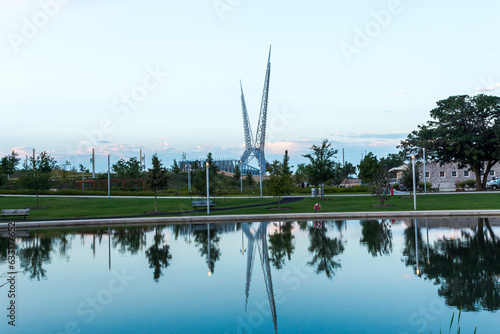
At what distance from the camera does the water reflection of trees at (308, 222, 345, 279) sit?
41.3ft

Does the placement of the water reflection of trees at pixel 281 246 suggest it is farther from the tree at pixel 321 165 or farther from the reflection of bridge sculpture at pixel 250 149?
the reflection of bridge sculpture at pixel 250 149

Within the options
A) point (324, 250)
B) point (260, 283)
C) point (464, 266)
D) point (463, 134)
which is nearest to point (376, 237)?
point (324, 250)

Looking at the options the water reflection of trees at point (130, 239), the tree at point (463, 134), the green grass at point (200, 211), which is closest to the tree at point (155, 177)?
the green grass at point (200, 211)

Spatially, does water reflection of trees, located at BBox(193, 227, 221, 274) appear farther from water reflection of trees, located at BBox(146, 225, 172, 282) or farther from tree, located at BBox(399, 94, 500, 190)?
tree, located at BBox(399, 94, 500, 190)

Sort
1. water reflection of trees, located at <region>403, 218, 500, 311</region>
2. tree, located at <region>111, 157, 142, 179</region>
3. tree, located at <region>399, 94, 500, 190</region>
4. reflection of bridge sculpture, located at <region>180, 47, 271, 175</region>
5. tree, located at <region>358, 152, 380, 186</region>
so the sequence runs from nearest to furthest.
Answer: water reflection of trees, located at <region>403, 218, 500, 311</region>
tree, located at <region>358, 152, 380, 186</region>
tree, located at <region>399, 94, 500, 190</region>
tree, located at <region>111, 157, 142, 179</region>
reflection of bridge sculpture, located at <region>180, 47, 271, 175</region>

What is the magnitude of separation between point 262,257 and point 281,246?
78.1 inches

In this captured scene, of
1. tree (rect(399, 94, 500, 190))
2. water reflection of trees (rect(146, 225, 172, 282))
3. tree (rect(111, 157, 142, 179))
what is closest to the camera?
water reflection of trees (rect(146, 225, 172, 282))

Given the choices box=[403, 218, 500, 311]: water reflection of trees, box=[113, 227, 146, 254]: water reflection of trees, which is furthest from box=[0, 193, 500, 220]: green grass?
box=[403, 218, 500, 311]: water reflection of trees

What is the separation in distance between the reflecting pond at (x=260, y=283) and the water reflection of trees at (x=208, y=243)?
73 millimetres

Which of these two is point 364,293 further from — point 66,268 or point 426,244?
point 66,268

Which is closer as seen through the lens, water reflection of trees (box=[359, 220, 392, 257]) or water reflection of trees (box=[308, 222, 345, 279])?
water reflection of trees (box=[308, 222, 345, 279])

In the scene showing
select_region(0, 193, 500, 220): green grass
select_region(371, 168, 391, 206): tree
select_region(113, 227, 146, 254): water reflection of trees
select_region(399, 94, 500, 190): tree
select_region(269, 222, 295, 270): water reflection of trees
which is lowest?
select_region(113, 227, 146, 254): water reflection of trees

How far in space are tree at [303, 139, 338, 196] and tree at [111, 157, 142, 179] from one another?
36.5 meters

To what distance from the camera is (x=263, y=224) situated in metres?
24.8
